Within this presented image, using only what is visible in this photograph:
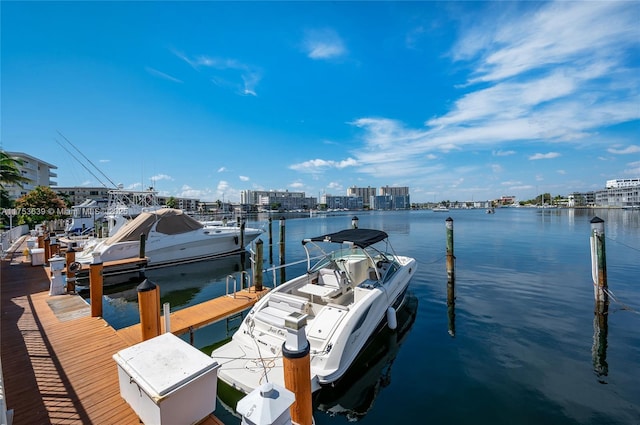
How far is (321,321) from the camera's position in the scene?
223 inches

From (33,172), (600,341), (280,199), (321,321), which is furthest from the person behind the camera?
(280,199)

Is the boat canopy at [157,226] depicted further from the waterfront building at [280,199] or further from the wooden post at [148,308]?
the waterfront building at [280,199]

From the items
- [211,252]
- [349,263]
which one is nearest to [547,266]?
[349,263]

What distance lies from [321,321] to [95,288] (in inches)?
238

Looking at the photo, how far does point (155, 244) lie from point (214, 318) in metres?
11.9

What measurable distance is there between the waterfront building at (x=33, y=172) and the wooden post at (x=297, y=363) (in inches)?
2694

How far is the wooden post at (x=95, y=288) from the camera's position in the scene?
6.95m

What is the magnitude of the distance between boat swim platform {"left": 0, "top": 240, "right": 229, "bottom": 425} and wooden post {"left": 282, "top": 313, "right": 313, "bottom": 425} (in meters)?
1.08

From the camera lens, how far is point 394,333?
8.05 meters

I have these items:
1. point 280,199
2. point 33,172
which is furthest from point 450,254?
point 280,199

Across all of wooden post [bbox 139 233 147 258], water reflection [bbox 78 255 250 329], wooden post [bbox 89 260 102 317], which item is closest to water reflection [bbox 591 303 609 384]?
wooden post [bbox 89 260 102 317]

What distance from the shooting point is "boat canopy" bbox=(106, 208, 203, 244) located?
16.0 meters

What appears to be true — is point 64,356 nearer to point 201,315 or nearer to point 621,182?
point 201,315

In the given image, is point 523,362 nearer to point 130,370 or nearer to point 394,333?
point 394,333
